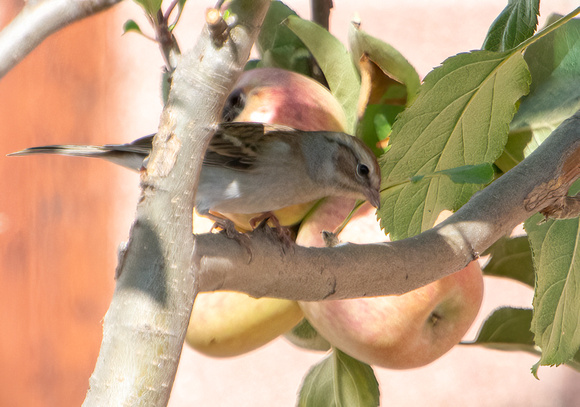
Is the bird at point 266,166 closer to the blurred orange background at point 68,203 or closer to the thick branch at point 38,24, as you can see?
the thick branch at point 38,24

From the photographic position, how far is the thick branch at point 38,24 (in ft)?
0.69

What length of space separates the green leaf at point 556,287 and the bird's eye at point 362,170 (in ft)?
0.44

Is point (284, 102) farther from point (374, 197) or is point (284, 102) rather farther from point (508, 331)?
point (508, 331)

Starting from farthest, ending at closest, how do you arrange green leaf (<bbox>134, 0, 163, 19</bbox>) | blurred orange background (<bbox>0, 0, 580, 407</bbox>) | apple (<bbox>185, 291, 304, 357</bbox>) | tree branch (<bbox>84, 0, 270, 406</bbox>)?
1. blurred orange background (<bbox>0, 0, 580, 407</bbox>)
2. apple (<bbox>185, 291, 304, 357</bbox>)
3. green leaf (<bbox>134, 0, 163, 19</bbox>)
4. tree branch (<bbox>84, 0, 270, 406</bbox>)

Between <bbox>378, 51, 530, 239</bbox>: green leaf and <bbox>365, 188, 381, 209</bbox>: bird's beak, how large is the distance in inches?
1.5

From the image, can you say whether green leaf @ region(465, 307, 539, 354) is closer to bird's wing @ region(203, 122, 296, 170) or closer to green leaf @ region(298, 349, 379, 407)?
green leaf @ region(298, 349, 379, 407)

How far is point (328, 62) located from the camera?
0.49 meters

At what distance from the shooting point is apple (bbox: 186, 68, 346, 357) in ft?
1.52

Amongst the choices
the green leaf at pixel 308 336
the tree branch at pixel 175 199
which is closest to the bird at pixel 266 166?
the green leaf at pixel 308 336

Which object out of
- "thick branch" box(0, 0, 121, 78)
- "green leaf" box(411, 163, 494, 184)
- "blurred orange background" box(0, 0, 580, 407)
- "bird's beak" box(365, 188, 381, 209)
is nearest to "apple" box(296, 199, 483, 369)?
"bird's beak" box(365, 188, 381, 209)

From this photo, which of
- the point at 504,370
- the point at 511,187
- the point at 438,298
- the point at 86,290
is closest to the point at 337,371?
the point at 438,298

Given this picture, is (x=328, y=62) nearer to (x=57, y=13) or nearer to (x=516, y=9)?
(x=516, y=9)

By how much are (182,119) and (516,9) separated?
0.31 meters

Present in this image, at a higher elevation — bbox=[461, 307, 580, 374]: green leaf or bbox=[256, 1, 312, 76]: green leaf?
bbox=[256, 1, 312, 76]: green leaf
